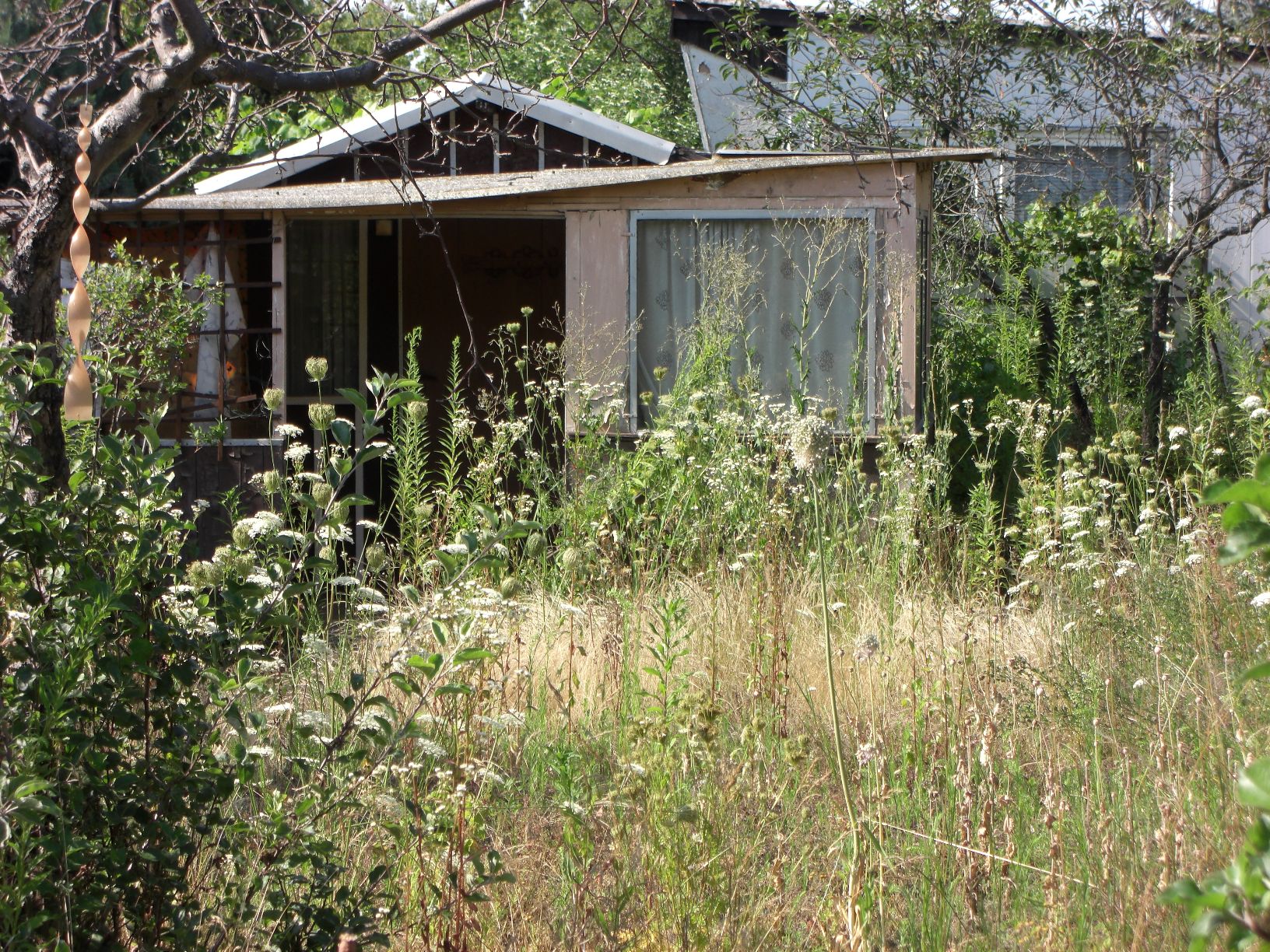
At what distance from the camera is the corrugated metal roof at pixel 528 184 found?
22.9 ft

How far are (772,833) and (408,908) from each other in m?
0.90

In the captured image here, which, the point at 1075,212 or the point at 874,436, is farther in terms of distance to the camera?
the point at 1075,212

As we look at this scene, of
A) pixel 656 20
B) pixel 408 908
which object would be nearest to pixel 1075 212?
pixel 408 908

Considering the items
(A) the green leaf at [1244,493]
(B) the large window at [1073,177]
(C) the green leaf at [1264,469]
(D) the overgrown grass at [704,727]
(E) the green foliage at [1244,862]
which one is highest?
(B) the large window at [1073,177]

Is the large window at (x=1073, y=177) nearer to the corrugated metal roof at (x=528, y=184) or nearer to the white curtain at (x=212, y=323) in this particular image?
the corrugated metal roof at (x=528, y=184)

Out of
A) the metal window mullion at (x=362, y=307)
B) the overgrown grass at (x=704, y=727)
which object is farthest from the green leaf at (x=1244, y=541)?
the metal window mullion at (x=362, y=307)

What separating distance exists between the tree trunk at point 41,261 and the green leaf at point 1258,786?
9.59ft

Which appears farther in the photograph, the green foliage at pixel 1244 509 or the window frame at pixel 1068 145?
the window frame at pixel 1068 145

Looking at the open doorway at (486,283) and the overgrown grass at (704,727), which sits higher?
the open doorway at (486,283)

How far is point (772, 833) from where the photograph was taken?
3059 millimetres

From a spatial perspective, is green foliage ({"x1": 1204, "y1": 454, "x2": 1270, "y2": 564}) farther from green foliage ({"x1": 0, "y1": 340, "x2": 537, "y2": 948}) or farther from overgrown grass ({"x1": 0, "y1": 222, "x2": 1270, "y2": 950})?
green foliage ({"x1": 0, "y1": 340, "x2": 537, "y2": 948})

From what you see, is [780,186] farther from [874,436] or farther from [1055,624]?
[1055,624]

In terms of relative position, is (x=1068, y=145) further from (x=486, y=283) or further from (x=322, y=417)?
(x=322, y=417)

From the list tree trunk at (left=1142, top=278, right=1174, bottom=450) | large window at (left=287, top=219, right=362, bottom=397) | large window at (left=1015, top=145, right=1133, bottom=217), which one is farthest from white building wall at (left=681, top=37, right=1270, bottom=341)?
large window at (left=287, top=219, right=362, bottom=397)
